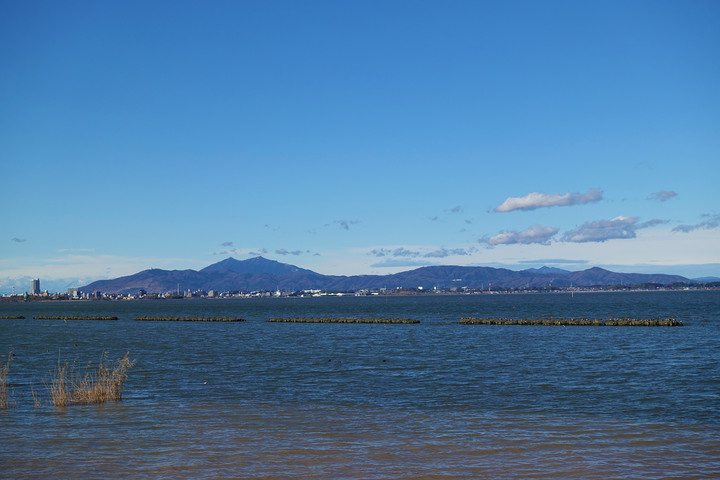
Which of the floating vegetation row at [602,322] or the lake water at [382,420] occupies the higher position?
the lake water at [382,420]

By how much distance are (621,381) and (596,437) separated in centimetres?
1297

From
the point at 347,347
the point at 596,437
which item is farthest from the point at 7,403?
the point at 347,347

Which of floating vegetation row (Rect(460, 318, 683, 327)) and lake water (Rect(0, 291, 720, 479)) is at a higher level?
lake water (Rect(0, 291, 720, 479))

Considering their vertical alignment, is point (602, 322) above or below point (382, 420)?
below

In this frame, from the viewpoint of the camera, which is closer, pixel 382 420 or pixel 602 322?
pixel 382 420

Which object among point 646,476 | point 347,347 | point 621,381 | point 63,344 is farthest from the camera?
point 63,344

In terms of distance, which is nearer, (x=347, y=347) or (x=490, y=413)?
(x=490, y=413)

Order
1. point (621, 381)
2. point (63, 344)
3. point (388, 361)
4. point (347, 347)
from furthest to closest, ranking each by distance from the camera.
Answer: point (63, 344) < point (347, 347) < point (388, 361) < point (621, 381)

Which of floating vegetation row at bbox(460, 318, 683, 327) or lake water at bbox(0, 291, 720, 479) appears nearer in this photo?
lake water at bbox(0, 291, 720, 479)

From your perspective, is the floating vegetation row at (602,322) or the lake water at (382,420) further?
the floating vegetation row at (602,322)

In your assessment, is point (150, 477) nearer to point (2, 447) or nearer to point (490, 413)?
point (2, 447)

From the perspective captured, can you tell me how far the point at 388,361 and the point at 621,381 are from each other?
14648 mm

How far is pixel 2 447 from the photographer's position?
57.5 feet

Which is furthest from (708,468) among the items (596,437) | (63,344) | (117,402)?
(63,344)
